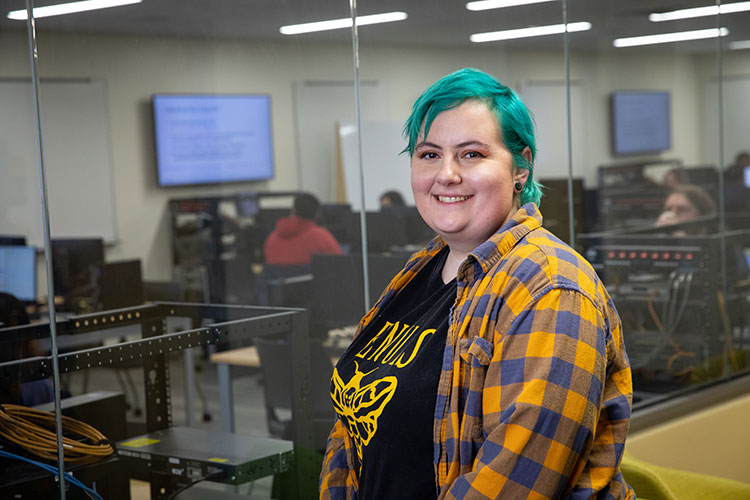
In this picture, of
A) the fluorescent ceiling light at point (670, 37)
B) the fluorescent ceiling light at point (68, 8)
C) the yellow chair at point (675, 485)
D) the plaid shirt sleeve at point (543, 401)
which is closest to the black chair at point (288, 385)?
the yellow chair at point (675, 485)

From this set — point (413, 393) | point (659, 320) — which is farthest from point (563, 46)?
point (413, 393)

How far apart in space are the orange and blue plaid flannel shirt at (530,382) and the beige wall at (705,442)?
2.23 meters

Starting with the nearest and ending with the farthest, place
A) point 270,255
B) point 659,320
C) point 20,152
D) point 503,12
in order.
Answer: point 20,152 → point 270,255 → point 503,12 → point 659,320

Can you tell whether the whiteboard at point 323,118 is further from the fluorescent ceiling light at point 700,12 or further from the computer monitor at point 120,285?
the fluorescent ceiling light at point 700,12

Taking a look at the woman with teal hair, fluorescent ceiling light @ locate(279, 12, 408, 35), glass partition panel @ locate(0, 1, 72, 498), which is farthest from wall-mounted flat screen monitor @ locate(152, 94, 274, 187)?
the woman with teal hair

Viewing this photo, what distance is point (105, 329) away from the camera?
2.45 m

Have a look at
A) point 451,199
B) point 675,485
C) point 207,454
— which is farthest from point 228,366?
point 451,199

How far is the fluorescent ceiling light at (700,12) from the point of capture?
3914 millimetres

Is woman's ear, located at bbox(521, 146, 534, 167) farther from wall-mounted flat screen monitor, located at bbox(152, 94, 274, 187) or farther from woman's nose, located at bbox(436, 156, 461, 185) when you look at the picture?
wall-mounted flat screen monitor, located at bbox(152, 94, 274, 187)

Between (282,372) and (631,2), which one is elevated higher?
(631,2)

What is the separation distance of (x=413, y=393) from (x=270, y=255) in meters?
1.55

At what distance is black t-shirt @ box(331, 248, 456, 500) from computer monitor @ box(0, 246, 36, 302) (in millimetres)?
1068

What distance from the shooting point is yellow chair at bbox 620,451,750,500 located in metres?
2.43

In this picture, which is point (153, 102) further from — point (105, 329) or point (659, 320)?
point (659, 320)
